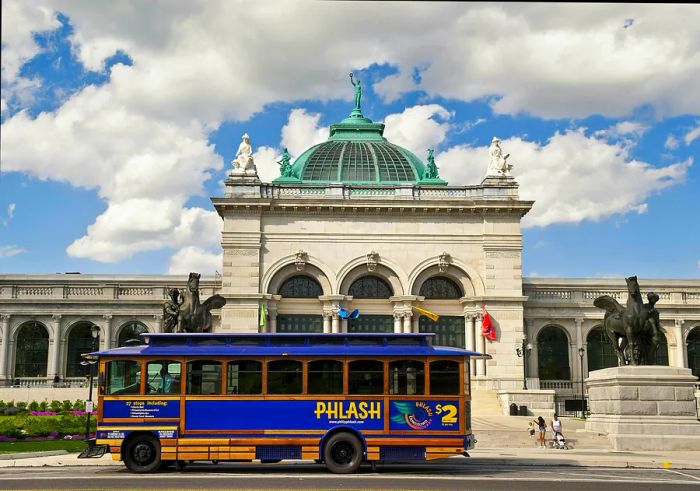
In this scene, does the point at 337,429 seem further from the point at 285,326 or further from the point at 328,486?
the point at 285,326

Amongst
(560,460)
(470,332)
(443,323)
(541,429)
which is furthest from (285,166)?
(560,460)

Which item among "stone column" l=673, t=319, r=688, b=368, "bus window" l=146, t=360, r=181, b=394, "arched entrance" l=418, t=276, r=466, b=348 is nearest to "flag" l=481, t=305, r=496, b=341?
"arched entrance" l=418, t=276, r=466, b=348

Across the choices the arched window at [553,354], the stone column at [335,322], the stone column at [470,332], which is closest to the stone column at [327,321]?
the stone column at [335,322]

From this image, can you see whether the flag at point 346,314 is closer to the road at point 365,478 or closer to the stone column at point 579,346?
the stone column at point 579,346

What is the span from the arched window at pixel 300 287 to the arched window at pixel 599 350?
20.9 metres

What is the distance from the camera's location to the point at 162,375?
2294 cm

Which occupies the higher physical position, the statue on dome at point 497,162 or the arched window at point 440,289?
the statue on dome at point 497,162

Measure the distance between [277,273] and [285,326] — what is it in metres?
3.78

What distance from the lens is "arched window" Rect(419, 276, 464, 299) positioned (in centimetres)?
5728

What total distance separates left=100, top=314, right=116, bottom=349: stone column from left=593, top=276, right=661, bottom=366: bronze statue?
130 ft

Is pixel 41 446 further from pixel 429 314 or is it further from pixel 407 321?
pixel 429 314

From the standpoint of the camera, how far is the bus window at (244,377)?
2278cm

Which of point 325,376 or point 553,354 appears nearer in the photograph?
point 325,376

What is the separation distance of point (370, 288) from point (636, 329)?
27194mm
